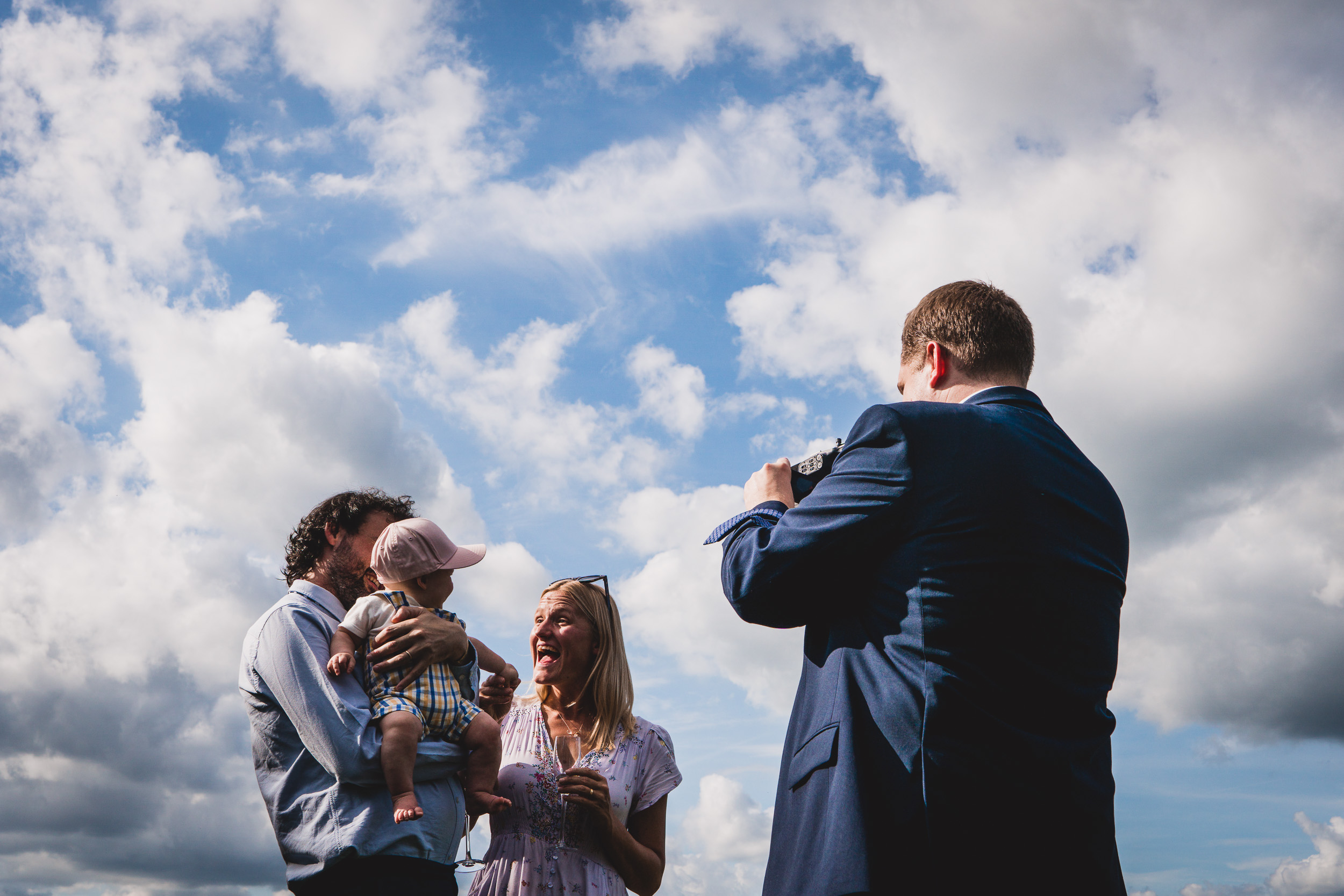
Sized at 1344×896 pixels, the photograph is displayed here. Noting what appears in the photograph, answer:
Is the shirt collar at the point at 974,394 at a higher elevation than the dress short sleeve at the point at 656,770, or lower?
higher

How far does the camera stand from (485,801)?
452 centimetres

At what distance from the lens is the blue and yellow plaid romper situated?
422 centimetres

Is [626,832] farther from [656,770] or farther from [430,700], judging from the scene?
[430,700]

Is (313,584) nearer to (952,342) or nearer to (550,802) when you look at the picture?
(550,802)

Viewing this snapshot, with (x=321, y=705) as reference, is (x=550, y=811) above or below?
below

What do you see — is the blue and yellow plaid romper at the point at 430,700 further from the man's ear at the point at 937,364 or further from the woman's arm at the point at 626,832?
the man's ear at the point at 937,364

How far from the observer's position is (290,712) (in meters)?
3.92

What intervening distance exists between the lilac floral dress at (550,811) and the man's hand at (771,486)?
7.60 feet

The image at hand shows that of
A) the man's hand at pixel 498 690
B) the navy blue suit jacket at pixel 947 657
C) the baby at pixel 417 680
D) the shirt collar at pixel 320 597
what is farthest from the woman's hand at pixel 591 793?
the navy blue suit jacket at pixel 947 657

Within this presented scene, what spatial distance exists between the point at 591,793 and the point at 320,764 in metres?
1.41

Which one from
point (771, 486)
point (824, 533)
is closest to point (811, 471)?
point (771, 486)

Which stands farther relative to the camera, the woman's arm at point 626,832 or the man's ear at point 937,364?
the woman's arm at point 626,832

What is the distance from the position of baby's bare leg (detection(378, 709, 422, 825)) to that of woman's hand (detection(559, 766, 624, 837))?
3.20ft

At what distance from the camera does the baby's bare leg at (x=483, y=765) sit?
176 inches
